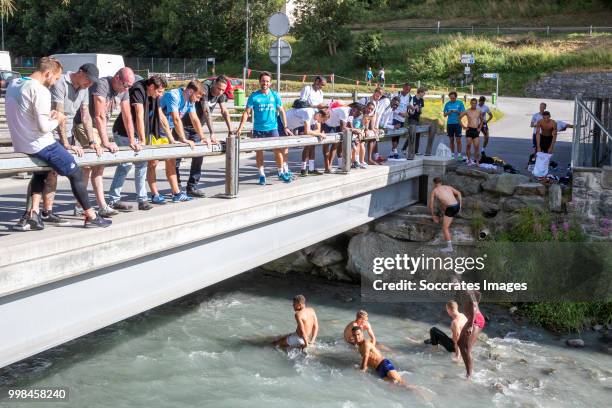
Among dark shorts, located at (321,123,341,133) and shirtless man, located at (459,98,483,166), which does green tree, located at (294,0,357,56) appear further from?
dark shorts, located at (321,123,341,133)

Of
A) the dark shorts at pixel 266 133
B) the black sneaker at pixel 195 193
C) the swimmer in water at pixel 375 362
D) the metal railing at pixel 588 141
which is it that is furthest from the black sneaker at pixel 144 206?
the metal railing at pixel 588 141

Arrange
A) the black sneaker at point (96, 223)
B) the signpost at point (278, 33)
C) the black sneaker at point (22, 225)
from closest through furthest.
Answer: the black sneaker at point (22, 225), the black sneaker at point (96, 223), the signpost at point (278, 33)

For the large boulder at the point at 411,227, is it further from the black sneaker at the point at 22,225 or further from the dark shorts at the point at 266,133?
the black sneaker at the point at 22,225

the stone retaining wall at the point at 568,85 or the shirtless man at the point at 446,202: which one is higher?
the stone retaining wall at the point at 568,85

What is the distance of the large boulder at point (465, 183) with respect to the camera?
1458 centimetres

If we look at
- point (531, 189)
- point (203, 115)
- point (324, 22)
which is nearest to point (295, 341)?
point (203, 115)

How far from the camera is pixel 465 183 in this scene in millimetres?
14680

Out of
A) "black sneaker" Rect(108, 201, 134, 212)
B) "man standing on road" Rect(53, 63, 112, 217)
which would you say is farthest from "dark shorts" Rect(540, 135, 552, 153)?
"man standing on road" Rect(53, 63, 112, 217)

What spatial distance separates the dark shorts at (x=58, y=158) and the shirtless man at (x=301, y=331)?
5.18 metres

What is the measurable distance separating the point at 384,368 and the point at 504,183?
564 centimetres

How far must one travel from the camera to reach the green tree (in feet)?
174

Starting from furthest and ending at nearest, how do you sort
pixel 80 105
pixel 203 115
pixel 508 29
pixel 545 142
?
pixel 508 29, pixel 545 142, pixel 203 115, pixel 80 105

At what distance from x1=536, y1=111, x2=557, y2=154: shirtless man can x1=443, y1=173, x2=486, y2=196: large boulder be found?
1.47 metres

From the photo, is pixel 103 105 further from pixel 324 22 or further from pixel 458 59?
pixel 324 22
